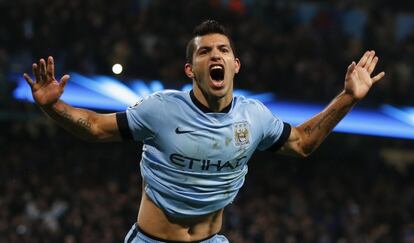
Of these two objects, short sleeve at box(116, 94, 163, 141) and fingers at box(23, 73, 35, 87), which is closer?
fingers at box(23, 73, 35, 87)

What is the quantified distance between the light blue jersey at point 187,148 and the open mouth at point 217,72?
20 centimetres

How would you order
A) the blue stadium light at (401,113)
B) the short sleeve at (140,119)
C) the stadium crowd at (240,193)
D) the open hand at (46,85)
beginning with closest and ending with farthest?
the open hand at (46,85), the short sleeve at (140,119), the stadium crowd at (240,193), the blue stadium light at (401,113)

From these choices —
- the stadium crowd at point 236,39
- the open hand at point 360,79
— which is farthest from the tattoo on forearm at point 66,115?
the stadium crowd at point 236,39

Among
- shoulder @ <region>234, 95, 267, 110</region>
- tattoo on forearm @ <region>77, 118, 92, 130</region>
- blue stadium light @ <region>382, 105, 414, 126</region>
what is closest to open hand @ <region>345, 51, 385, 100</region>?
shoulder @ <region>234, 95, 267, 110</region>

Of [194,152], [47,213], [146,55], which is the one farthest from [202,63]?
[146,55]

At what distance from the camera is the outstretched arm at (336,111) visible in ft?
17.8

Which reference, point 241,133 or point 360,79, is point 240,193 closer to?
point 360,79

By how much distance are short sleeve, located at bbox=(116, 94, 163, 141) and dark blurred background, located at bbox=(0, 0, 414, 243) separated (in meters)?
8.40

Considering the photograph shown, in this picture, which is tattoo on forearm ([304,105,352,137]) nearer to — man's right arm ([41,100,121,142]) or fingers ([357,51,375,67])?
fingers ([357,51,375,67])

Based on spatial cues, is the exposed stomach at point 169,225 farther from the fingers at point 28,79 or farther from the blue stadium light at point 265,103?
the blue stadium light at point 265,103

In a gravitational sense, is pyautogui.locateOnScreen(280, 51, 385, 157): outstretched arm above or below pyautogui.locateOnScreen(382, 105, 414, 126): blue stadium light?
Answer: below

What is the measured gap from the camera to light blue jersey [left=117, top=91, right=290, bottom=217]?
5047mm

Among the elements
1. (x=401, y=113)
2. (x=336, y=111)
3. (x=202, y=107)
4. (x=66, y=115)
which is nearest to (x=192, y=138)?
(x=202, y=107)

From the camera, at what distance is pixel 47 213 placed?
1395cm
